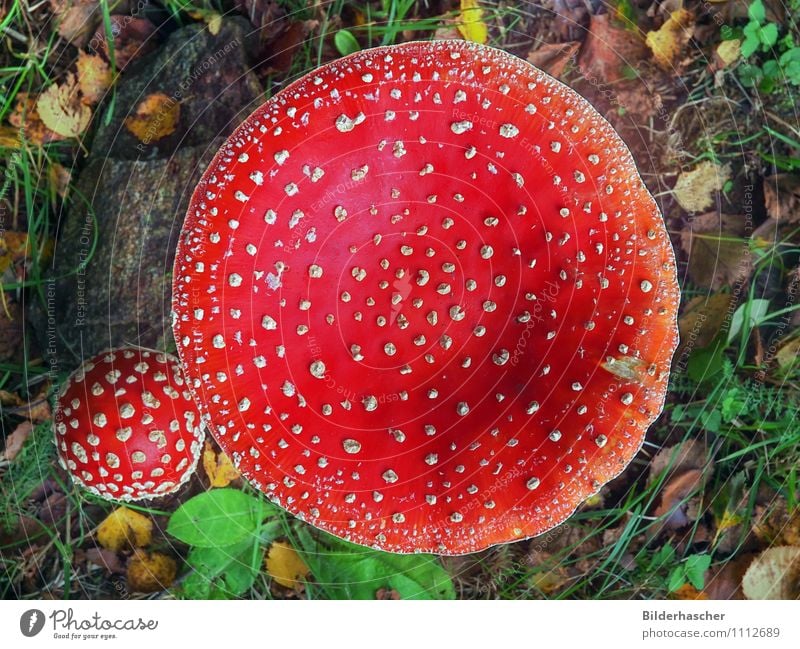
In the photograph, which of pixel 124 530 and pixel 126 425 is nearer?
pixel 126 425

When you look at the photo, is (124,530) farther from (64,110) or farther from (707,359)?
(707,359)

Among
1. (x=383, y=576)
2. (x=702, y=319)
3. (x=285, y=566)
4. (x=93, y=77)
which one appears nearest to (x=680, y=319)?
(x=702, y=319)

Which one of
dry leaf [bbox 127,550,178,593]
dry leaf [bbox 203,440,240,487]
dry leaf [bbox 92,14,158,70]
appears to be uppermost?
dry leaf [bbox 92,14,158,70]

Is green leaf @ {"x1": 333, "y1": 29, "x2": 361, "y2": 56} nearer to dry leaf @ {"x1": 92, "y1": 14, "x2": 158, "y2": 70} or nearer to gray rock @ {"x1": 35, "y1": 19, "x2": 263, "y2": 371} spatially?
gray rock @ {"x1": 35, "y1": 19, "x2": 263, "y2": 371}

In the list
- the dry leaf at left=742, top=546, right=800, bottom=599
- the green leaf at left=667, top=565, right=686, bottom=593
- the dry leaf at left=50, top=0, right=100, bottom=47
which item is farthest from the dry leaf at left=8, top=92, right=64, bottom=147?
the dry leaf at left=742, top=546, right=800, bottom=599

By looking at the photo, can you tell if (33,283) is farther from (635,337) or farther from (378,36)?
(635,337)
